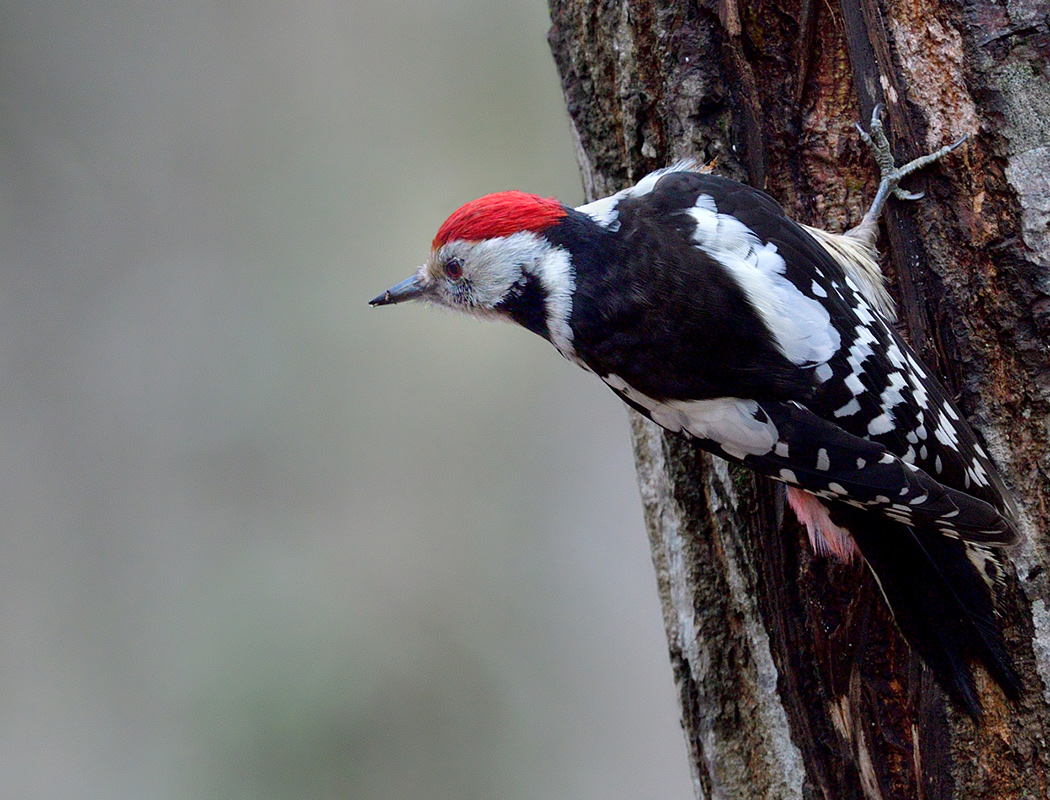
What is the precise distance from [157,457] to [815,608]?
3409 millimetres

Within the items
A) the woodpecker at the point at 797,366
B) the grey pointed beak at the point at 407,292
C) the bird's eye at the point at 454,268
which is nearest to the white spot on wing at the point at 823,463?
the woodpecker at the point at 797,366

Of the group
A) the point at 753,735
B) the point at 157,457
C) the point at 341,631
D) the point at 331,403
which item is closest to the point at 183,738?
the point at 341,631

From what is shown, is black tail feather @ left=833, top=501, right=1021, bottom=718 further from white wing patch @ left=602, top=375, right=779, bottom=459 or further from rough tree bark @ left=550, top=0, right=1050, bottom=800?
white wing patch @ left=602, top=375, right=779, bottom=459

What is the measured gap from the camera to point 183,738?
3896mm

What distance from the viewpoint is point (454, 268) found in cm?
192

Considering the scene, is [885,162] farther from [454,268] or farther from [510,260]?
[454,268]

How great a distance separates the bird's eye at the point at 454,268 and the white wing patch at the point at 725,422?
0.51 m

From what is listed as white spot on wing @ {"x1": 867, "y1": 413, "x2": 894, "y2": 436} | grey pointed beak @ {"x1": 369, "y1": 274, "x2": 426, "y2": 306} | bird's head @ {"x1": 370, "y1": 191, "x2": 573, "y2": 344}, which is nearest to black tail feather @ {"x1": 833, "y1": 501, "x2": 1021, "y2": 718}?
white spot on wing @ {"x1": 867, "y1": 413, "x2": 894, "y2": 436}

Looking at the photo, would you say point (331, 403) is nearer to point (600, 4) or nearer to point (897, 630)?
point (600, 4)

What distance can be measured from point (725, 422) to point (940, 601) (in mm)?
505

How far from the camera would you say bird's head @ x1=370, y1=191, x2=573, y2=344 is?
179 cm

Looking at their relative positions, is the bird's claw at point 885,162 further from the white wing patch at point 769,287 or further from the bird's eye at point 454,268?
the bird's eye at point 454,268

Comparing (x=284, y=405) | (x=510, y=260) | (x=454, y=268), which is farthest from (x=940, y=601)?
(x=284, y=405)

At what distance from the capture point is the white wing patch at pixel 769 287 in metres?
1.61
